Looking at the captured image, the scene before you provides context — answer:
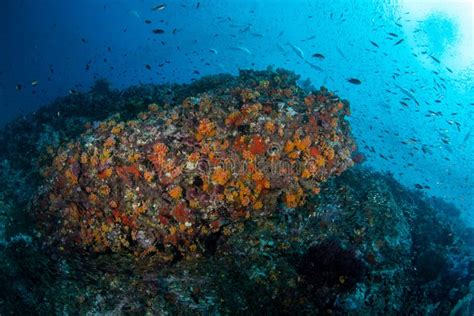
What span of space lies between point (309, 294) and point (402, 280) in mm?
2051

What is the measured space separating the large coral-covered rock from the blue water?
35576 millimetres

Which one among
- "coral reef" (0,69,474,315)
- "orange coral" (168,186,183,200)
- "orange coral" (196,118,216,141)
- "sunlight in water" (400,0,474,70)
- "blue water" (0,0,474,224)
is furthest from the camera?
"sunlight in water" (400,0,474,70)

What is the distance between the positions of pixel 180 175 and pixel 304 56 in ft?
199

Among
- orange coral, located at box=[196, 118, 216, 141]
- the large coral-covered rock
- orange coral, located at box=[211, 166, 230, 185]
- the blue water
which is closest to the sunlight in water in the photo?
the blue water

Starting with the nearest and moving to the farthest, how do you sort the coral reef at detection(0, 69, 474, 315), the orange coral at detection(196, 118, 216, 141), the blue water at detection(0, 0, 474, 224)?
the coral reef at detection(0, 69, 474, 315), the orange coral at detection(196, 118, 216, 141), the blue water at detection(0, 0, 474, 224)

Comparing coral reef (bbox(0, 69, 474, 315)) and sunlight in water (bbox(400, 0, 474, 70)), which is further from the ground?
coral reef (bbox(0, 69, 474, 315))

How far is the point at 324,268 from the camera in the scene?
17.7ft

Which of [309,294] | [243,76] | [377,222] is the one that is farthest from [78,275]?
[243,76]

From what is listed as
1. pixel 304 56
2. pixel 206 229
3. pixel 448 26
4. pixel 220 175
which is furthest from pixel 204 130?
pixel 448 26

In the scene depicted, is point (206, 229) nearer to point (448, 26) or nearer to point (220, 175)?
point (220, 175)

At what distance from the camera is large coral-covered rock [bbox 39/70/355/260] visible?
196 inches

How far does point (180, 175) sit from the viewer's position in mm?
4977

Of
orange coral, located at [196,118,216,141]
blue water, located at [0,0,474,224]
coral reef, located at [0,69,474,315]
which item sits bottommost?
blue water, located at [0,0,474,224]

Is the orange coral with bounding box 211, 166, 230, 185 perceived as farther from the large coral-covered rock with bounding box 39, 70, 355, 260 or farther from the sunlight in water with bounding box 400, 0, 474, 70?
the sunlight in water with bounding box 400, 0, 474, 70
